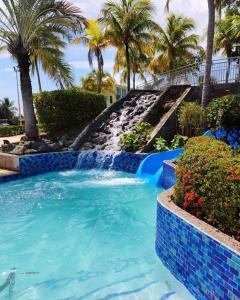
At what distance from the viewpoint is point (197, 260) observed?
143 inches

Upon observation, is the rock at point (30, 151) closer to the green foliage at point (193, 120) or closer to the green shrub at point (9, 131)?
the green foliage at point (193, 120)

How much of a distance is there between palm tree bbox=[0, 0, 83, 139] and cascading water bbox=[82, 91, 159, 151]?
289cm

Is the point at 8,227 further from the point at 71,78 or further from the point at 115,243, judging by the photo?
the point at 71,78

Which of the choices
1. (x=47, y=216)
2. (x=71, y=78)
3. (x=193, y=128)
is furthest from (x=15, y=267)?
(x=71, y=78)

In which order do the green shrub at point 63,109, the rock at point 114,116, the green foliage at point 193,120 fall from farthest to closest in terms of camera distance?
the rock at point 114,116
the green shrub at point 63,109
the green foliage at point 193,120

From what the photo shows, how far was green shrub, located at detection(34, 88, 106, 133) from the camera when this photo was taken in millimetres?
14656

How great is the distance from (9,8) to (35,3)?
1078 millimetres

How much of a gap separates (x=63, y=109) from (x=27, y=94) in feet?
7.34

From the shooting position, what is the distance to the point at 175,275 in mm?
4172

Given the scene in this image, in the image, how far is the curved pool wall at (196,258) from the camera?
3.12 meters

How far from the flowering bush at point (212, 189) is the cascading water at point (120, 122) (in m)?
7.72

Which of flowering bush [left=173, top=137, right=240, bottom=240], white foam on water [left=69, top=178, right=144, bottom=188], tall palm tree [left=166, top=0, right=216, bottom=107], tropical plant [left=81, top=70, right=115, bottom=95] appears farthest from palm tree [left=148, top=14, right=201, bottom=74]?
flowering bush [left=173, top=137, right=240, bottom=240]

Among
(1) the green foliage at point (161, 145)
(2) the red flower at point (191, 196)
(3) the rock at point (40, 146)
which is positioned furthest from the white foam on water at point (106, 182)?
(2) the red flower at point (191, 196)

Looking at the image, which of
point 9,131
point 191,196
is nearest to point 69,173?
point 191,196
